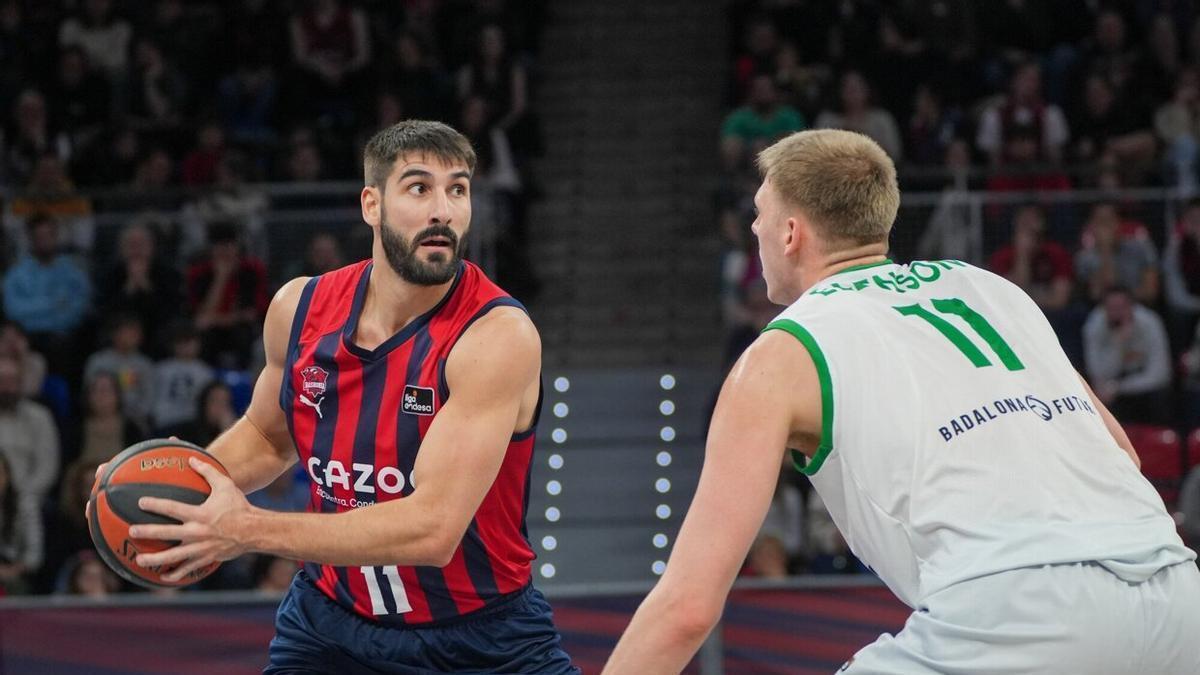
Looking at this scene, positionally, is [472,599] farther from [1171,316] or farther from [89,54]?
[89,54]

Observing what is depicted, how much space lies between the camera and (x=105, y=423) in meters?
10.4

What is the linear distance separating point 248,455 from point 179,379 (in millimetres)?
6438

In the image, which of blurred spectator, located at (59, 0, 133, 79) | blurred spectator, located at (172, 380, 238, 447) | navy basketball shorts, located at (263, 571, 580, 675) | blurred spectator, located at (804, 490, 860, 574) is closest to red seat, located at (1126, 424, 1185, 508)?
blurred spectator, located at (804, 490, 860, 574)

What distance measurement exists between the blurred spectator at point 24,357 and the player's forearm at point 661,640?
8705mm

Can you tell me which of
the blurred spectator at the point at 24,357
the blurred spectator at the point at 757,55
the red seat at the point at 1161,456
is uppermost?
the blurred spectator at the point at 757,55

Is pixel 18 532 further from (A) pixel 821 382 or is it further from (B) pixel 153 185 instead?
(A) pixel 821 382

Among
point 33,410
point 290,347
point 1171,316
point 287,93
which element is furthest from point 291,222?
point 290,347

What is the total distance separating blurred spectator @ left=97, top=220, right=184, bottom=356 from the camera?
36.6 ft

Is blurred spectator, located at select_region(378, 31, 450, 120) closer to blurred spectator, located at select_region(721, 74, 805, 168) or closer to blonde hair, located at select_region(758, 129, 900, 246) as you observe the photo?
blurred spectator, located at select_region(721, 74, 805, 168)

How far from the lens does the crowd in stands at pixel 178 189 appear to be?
10.4 metres

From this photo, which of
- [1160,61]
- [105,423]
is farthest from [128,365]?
[1160,61]

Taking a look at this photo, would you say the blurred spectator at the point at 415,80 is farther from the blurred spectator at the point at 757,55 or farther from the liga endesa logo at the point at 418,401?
the liga endesa logo at the point at 418,401

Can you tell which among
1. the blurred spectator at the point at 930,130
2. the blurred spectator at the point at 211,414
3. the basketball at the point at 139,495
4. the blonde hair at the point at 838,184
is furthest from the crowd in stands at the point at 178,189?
the blonde hair at the point at 838,184

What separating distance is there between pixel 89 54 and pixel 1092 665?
13223 mm
